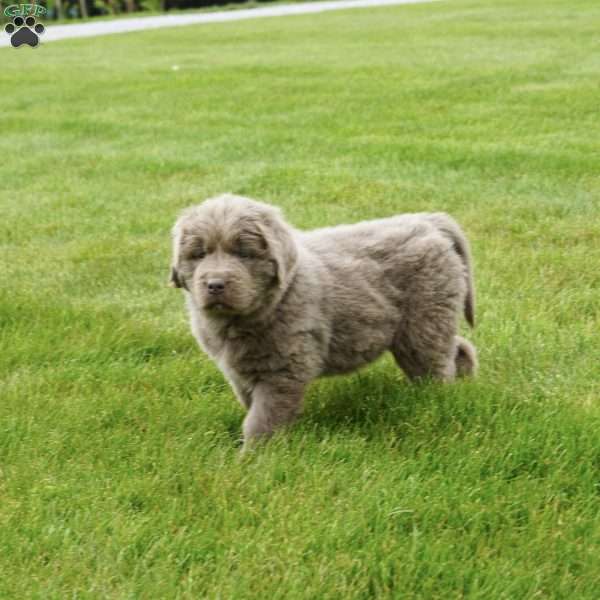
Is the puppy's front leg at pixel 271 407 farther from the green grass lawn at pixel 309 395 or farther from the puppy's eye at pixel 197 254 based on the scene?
the puppy's eye at pixel 197 254

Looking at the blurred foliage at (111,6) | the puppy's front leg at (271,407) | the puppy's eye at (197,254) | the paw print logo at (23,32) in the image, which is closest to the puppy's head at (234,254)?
the puppy's eye at (197,254)

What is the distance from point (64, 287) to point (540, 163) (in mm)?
4392

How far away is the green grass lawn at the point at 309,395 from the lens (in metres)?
2.93

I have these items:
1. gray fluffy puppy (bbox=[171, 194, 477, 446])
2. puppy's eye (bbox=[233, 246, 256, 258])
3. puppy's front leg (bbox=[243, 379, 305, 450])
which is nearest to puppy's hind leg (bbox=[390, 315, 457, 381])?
gray fluffy puppy (bbox=[171, 194, 477, 446])

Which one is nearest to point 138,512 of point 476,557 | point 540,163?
point 476,557

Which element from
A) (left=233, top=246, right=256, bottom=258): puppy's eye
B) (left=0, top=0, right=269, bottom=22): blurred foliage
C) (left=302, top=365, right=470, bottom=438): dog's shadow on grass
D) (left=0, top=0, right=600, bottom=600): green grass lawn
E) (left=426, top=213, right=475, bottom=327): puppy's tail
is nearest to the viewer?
(left=0, top=0, right=600, bottom=600): green grass lawn

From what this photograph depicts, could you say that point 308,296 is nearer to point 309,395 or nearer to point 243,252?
point 243,252

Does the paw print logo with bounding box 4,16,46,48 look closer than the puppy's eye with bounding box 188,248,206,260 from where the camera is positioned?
No

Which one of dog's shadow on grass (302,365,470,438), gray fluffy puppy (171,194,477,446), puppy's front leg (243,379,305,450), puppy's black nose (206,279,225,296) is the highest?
puppy's black nose (206,279,225,296)

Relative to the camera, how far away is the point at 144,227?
699cm

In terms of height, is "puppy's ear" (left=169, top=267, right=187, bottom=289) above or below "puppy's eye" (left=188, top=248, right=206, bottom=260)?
below

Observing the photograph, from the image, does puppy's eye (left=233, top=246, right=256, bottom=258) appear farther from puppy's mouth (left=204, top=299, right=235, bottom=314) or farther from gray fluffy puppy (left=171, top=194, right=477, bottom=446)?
puppy's mouth (left=204, top=299, right=235, bottom=314)

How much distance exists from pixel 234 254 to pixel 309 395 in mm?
935

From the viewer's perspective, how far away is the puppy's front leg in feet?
12.3
